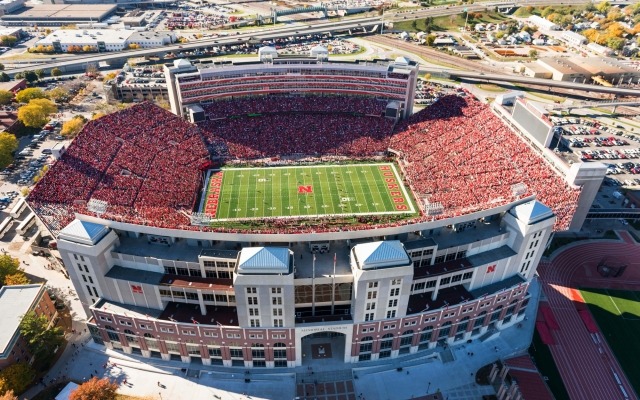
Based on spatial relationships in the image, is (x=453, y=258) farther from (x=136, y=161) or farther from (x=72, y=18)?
(x=72, y=18)

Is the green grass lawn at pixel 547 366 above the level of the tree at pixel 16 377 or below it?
below

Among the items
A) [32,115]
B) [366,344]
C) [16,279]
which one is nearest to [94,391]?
[16,279]

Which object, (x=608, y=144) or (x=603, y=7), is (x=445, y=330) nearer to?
(x=608, y=144)

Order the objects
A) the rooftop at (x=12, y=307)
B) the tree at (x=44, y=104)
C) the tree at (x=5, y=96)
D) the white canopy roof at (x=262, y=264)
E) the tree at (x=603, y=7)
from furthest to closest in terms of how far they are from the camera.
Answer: the tree at (x=603, y=7)
the tree at (x=5, y=96)
the tree at (x=44, y=104)
the rooftop at (x=12, y=307)
the white canopy roof at (x=262, y=264)

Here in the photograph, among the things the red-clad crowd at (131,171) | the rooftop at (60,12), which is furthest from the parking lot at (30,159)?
the rooftop at (60,12)

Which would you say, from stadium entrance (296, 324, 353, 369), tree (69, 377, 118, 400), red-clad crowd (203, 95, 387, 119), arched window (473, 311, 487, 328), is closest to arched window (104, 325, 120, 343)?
tree (69, 377, 118, 400)

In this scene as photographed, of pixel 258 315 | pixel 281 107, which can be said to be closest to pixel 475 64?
pixel 281 107

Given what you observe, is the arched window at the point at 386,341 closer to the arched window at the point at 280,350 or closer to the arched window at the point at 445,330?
the arched window at the point at 445,330
